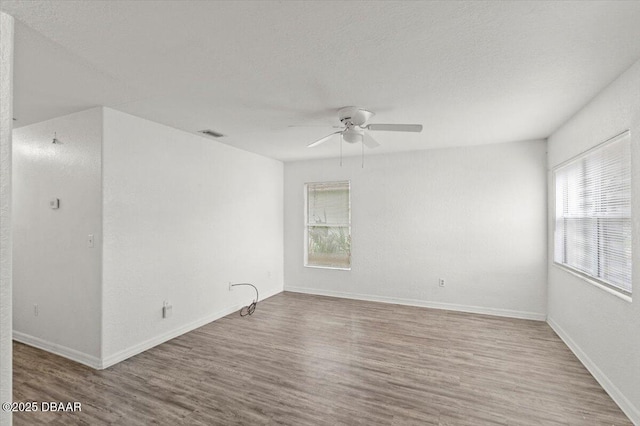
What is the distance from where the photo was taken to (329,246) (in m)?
5.57

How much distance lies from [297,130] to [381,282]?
2.87 meters

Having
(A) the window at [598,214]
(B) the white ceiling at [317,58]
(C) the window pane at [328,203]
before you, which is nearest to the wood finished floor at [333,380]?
(A) the window at [598,214]

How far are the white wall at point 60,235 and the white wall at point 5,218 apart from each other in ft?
3.90

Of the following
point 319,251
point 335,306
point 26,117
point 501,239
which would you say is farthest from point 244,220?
point 501,239

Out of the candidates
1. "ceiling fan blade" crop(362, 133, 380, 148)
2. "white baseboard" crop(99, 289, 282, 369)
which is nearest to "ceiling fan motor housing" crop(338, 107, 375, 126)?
"ceiling fan blade" crop(362, 133, 380, 148)

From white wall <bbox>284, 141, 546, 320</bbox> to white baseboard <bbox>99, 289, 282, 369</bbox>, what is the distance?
1766 millimetres

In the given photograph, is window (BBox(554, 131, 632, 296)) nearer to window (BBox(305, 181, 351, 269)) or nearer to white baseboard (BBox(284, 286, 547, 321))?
white baseboard (BBox(284, 286, 547, 321))

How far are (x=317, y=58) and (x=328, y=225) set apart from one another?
3779mm

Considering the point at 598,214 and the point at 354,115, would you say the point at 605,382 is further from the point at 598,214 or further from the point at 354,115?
the point at 354,115

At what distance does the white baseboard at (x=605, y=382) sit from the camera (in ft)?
6.81

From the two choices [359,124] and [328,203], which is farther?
[328,203]

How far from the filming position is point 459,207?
15.1 ft

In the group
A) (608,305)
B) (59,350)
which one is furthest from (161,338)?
(608,305)

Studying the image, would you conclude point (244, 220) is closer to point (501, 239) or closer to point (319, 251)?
point (319, 251)
